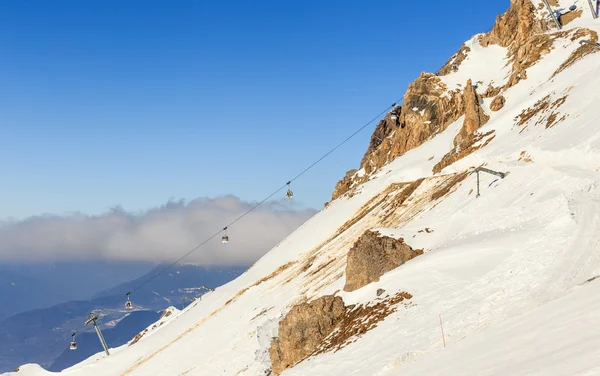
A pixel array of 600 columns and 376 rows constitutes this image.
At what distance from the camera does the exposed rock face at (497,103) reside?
70.4 m

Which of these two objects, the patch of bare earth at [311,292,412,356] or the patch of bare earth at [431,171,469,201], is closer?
the patch of bare earth at [311,292,412,356]

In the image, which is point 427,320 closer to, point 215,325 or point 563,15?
point 215,325

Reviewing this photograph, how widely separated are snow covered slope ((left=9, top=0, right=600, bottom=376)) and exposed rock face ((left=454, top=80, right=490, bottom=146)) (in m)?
2.57

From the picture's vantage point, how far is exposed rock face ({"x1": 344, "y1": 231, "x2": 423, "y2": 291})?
3609 centimetres

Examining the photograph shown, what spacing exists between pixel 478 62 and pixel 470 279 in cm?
7332

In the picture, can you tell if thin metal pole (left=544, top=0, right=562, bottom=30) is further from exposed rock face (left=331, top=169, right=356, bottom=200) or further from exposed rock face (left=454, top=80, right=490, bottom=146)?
exposed rock face (left=331, top=169, right=356, bottom=200)

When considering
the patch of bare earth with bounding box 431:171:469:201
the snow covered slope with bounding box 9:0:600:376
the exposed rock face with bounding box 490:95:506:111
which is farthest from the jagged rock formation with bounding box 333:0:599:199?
the patch of bare earth with bounding box 431:171:469:201

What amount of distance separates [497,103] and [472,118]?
413 cm

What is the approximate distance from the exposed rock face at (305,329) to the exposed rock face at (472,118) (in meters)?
41.0

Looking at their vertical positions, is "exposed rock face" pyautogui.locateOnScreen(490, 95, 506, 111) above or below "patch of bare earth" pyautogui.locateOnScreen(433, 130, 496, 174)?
above

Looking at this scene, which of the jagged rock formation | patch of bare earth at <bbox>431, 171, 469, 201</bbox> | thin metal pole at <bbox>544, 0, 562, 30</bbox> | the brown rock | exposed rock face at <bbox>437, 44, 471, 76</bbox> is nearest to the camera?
patch of bare earth at <bbox>431, 171, 469, 201</bbox>

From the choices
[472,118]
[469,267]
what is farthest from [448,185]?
[469,267]

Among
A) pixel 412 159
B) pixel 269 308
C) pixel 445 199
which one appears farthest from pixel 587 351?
pixel 412 159

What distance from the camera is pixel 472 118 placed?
7019 centimetres
